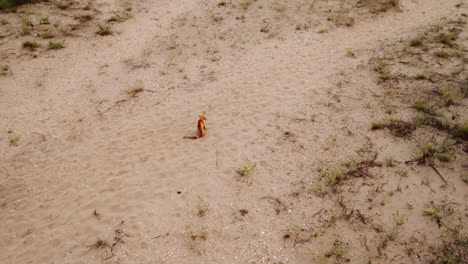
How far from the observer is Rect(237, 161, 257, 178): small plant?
689cm

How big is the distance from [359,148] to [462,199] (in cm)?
212

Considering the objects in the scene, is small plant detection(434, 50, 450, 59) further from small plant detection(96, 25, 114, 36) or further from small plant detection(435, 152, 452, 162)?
small plant detection(96, 25, 114, 36)

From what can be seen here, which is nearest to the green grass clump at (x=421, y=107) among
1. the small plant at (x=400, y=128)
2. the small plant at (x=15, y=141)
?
the small plant at (x=400, y=128)

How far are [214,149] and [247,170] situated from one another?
1087 mm

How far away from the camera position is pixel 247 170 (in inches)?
274

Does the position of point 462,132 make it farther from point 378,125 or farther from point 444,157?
point 378,125

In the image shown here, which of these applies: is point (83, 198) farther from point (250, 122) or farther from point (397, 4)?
point (397, 4)

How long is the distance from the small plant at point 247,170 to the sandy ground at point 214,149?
0.37 ft

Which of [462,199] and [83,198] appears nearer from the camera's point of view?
[462,199]

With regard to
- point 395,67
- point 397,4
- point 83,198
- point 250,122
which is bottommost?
point 83,198

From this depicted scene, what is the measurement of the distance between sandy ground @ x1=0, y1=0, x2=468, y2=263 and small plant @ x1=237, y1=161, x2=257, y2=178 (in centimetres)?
11

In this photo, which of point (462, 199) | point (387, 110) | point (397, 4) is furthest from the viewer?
point (397, 4)

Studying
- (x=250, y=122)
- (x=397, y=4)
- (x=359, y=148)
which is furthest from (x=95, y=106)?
(x=397, y=4)

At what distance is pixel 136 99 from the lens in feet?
31.7
